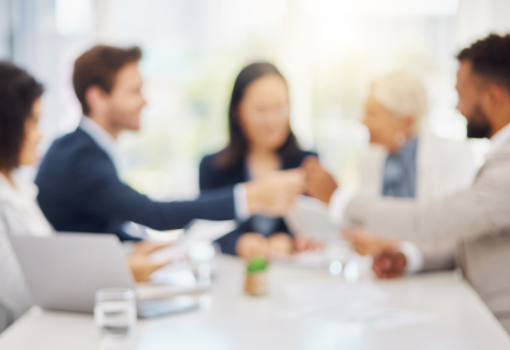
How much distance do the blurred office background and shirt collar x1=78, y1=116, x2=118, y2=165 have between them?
2019 mm

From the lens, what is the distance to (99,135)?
2.13 meters

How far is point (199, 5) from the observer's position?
13.8ft

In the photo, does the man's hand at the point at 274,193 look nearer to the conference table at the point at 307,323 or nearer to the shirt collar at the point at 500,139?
the conference table at the point at 307,323

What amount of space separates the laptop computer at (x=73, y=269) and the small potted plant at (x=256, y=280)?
263mm

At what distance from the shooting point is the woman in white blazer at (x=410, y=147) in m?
2.67

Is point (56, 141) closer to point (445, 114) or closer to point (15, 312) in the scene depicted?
point (15, 312)

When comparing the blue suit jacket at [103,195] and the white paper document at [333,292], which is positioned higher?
the blue suit jacket at [103,195]

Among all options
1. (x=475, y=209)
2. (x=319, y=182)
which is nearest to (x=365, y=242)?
(x=319, y=182)

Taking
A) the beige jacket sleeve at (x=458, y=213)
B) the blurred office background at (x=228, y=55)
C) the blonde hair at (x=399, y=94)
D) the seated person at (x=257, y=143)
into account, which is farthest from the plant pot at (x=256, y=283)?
the blurred office background at (x=228, y=55)

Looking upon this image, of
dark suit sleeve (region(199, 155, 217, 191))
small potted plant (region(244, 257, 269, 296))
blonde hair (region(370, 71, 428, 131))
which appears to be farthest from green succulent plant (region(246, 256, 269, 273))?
blonde hair (region(370, 71, 428, 131))

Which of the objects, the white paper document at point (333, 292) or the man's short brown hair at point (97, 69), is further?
the man's short brown hair at point (97, 69)

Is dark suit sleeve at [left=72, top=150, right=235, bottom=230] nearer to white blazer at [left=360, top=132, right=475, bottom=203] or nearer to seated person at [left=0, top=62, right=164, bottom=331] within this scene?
seated person at [left=0, top=62, right=164, bottom=331]

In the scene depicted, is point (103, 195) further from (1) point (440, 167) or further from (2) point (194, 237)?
(1) point (440, 167)

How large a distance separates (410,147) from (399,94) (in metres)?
0.31
